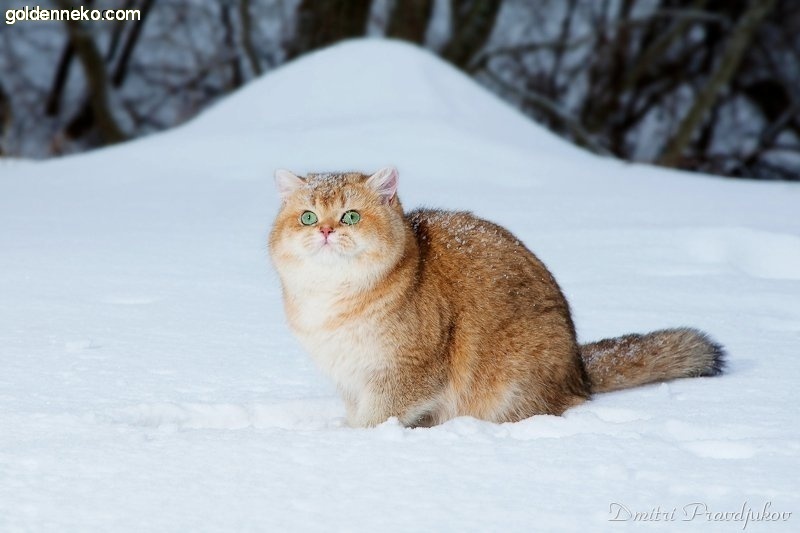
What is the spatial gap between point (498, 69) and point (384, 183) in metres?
11.2

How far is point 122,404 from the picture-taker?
11.2 feet

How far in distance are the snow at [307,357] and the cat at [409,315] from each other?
0.64 ft

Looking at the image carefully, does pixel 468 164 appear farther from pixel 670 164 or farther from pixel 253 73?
pixel 253 73

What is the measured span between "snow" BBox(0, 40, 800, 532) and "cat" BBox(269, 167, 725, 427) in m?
0.20

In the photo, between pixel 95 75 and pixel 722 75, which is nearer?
pixel 722 75

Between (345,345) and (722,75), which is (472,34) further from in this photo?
(345,345)

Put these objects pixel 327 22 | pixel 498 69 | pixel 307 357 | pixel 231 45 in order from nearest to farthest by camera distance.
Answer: pixel 307 357, pixel 327 22, pixel 231 45, pixel 498 69

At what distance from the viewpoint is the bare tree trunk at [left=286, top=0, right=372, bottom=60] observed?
12.7 meters

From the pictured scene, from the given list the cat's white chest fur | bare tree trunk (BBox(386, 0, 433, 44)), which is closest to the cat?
the cat's white chest fur

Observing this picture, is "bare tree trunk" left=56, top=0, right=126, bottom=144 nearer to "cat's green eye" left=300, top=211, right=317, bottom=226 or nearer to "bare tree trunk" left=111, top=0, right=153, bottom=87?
"bare tree trunk" left=111, top=0, right=153, bottom=87

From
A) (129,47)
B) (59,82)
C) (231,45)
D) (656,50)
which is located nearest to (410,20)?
(231,45)

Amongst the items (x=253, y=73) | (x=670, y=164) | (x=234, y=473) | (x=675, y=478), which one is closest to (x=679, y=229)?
(x=675, y=478)

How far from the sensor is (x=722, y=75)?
1241 cm

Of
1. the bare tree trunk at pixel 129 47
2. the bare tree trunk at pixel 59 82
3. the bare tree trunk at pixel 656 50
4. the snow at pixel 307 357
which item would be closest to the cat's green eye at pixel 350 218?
the snow at pixel 307 357
